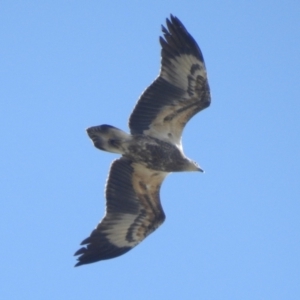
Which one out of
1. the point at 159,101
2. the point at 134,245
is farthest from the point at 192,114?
the point at 134,245

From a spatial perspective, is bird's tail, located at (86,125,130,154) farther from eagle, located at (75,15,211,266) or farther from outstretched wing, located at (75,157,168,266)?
outstretched wing, located at (75,157,168,266)

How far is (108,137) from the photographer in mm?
28188

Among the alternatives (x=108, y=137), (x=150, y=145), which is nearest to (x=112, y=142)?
(x=108, y=137)

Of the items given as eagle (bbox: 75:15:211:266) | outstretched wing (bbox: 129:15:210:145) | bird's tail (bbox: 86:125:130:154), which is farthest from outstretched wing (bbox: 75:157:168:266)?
outstretched wing (bbox: 129:15:210:145)

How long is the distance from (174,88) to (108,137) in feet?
4.47

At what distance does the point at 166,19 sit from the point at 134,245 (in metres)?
3.82

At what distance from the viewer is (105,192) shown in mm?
28797

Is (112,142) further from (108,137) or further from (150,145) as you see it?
(150,145)

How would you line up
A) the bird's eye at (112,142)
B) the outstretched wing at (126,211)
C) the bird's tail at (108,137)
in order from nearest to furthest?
the bird's tail at (108,137) < the bird's eye at (112,142) < the outstretched wing at (126,211)

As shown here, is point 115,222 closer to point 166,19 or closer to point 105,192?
point 105,192

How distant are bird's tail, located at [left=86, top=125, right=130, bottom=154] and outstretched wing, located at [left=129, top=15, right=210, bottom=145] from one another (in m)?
0.30

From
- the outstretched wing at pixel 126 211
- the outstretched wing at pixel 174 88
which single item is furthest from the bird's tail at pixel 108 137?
the outstretched wing at pixel 126 211

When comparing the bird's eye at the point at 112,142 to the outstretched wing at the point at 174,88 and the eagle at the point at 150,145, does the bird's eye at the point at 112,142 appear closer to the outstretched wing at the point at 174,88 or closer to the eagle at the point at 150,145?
the eagle at the point at 150,145

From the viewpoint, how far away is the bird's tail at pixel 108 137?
92.1 ft
